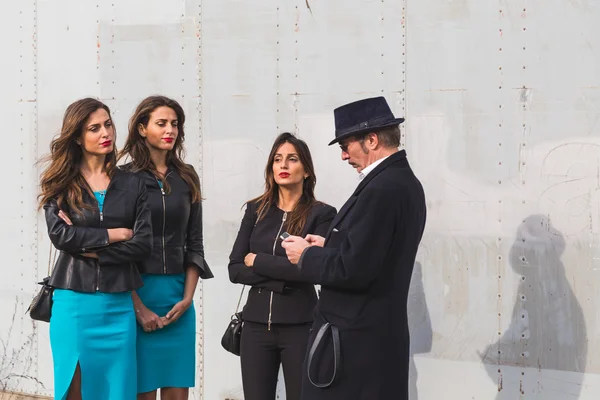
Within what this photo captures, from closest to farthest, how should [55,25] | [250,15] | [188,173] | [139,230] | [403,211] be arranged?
[403,211] → [139,230] → [188,173] → [250,15] → [55,25]

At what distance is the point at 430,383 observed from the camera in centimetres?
497

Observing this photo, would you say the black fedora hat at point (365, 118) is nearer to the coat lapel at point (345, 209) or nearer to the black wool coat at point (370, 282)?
the black wool coat at point (370, 282)

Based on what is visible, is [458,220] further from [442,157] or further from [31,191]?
[31,191]

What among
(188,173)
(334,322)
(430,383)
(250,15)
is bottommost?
(430,383)

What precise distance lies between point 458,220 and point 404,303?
60.6 inches

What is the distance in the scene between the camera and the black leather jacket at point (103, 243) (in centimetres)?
412

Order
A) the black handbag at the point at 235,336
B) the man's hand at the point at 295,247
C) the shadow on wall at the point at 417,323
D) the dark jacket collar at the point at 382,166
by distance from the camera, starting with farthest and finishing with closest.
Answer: the shadow on wall at the point at 417,323 < the black handbag at the point at 235,336 < the man's hand at the point at 295,247 < the dark jacket collar at the point at 382,166

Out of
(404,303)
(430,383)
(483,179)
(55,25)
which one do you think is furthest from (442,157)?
(55,25)

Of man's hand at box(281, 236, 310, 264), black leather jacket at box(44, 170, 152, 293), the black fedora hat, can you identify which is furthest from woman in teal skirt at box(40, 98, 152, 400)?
Answer: the black fedora hat

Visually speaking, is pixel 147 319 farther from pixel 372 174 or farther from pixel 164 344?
pixel 372 174

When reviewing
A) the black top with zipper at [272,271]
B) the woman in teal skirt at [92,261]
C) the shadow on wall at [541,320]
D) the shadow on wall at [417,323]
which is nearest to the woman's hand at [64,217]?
the woman in teal skirt at [92,261]

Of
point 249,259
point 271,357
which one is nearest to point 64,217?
point 249,259

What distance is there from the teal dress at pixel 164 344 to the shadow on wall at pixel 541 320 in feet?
5.37

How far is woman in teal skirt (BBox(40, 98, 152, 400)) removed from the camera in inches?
164
